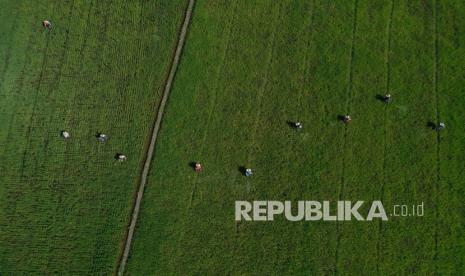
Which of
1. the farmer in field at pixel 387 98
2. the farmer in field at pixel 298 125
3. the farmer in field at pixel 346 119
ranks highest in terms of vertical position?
the farmer in field at pixel 387 98

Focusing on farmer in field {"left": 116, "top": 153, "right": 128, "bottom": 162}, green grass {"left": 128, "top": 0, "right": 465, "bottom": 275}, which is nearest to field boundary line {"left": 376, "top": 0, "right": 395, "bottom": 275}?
green grass {"left": 128, "top": 0, "right": 465, "bottom": 275}

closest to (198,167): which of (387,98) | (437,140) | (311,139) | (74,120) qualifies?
(311,139)

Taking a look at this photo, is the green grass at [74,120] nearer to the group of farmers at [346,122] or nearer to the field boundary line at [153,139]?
the field boundary line at [153,139]

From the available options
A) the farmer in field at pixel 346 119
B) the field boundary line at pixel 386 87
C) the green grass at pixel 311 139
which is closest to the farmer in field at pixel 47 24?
the green grass at pixel 311 139

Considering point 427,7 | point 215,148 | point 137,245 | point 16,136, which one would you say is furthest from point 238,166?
point 427,7

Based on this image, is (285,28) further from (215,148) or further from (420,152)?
(420,152)

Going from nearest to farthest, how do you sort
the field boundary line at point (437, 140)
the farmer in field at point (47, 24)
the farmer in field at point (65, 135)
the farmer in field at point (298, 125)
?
the field boundary line at point (437, 140) → the farmer in field at point (298, 125) → the farmer in field at point (65, 135) → the farmer in field at point (47, 24)

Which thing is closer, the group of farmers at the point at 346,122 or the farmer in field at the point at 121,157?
the group of farmers at the point at 346,122
